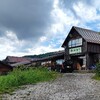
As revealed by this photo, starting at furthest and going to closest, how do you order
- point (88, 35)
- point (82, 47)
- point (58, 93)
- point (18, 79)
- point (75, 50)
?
point (75, 50), point (88, 35), point (82, 47), point (18, 79), point (58, 93)

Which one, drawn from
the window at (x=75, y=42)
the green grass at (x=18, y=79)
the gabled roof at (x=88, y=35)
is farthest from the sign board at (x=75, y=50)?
the green grass at (x=18, y=79)

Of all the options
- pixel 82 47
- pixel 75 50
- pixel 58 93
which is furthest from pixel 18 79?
pixel 75 50

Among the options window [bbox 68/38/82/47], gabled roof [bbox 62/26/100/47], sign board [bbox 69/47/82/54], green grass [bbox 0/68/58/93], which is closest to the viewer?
green grass [bbox 0/68/58/93]

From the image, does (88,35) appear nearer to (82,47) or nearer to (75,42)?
(75,42)

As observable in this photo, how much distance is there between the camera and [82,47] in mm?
43000

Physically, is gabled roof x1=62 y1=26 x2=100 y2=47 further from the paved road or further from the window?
the paved road

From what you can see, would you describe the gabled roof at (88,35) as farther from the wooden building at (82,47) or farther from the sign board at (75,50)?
the sign board at (75,50)

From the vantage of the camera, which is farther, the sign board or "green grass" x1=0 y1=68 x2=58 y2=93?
the sign board

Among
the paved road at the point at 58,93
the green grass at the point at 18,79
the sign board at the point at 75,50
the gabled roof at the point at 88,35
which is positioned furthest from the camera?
the sign board at the point at 75,50

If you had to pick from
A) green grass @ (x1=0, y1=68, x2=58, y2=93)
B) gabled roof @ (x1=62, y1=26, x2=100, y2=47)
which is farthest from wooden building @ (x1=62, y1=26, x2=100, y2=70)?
green grass @ (x1=0, y1=68, x2=58, y2=93)

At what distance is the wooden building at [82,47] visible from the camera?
140 feet

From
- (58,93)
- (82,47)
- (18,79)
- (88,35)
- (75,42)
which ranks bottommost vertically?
(58,93)

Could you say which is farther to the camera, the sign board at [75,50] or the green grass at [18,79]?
the sign board at [75,50]

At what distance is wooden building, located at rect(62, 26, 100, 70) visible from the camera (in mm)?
42562
